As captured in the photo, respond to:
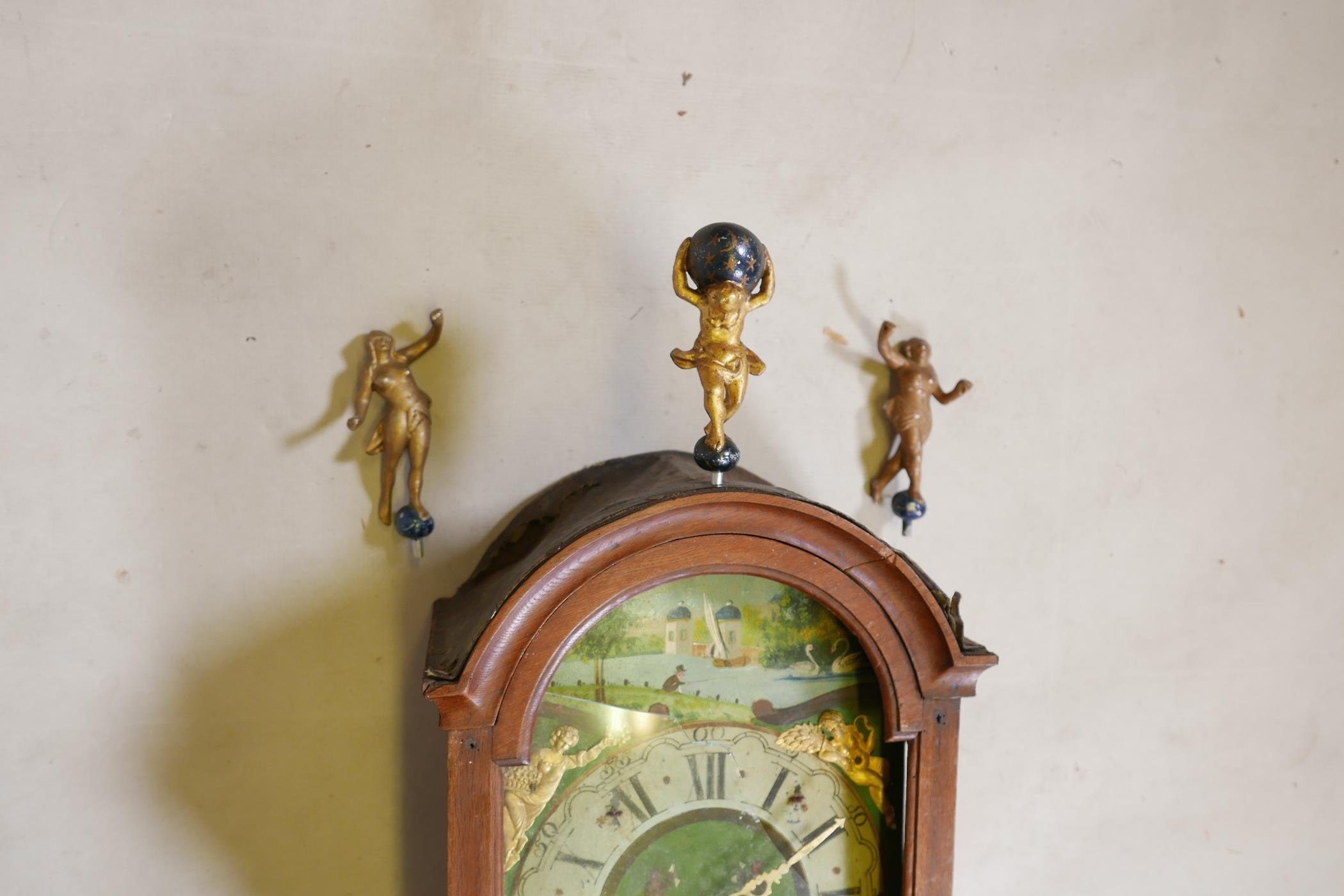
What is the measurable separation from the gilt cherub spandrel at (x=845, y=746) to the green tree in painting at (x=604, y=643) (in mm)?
196

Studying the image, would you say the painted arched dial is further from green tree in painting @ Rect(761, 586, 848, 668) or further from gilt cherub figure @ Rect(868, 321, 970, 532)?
gilt cherub figure @ Rect(868, 321, 970, 532)

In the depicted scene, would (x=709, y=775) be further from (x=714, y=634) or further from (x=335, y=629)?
(x=335, y=629)

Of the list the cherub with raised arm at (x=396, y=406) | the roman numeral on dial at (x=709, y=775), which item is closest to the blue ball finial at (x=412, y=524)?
the cherub with raised arm at (x=396, y=406)

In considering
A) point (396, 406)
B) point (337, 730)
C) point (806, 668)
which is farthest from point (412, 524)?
point (806, 668)

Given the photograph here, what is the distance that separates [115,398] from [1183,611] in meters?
1.51

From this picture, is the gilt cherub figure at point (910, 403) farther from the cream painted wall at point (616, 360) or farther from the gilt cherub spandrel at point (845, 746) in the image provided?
the gilt cherub spandrel at point (845, 746)

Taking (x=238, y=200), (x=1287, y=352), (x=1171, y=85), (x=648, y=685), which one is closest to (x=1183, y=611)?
(x=1287, y=352)

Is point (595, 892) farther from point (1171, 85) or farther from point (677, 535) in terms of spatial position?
point (1171, 85)

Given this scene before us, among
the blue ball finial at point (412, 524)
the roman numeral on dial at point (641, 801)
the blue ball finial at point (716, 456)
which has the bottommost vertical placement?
the roman numeral on dial at point (641, 801)

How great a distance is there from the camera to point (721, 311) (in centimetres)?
93

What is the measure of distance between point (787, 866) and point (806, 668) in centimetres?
22

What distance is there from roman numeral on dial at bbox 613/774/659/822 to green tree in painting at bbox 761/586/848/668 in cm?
18

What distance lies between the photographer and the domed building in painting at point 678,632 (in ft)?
3.10

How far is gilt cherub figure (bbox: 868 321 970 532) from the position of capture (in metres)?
1.26
